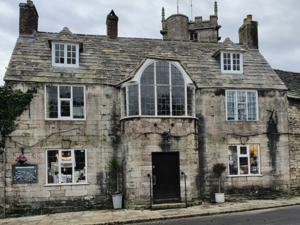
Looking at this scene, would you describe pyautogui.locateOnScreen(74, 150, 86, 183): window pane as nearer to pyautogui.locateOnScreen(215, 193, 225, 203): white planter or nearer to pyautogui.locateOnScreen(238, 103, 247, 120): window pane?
pyautogui.locateOnScreen(215, 193, 225, 203): white planter

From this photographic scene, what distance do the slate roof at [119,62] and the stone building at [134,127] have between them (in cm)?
8

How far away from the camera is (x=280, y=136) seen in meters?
16.2

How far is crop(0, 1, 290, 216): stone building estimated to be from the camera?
13.7 metres

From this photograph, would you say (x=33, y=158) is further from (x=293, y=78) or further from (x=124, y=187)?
(x=293, y=78)

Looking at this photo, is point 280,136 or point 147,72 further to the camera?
point 280,136

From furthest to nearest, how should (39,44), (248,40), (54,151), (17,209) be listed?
(248,40), (39,44), (54,151), (17,209)

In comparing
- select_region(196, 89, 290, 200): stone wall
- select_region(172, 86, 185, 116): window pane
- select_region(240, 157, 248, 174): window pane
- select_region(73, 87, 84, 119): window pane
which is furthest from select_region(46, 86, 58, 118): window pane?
select_region(240, 157, 248, 174): window pane

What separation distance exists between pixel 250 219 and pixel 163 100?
6448 mm

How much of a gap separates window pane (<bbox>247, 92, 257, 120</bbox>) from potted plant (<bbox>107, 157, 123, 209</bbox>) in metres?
7.55

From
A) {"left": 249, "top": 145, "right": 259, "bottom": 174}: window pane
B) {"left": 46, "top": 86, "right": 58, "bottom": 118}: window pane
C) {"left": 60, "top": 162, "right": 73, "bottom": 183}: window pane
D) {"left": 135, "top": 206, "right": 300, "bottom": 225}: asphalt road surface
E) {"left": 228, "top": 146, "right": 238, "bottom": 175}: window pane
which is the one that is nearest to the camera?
{"left": 135, "top": 206, "right": 300, "bottom": 225}: asphalt road surface

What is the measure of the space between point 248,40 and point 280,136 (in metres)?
7.19

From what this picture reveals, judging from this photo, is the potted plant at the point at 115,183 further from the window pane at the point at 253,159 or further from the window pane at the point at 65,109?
the window pane at the point at 253,159

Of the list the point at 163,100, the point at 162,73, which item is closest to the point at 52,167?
the point at 163,100

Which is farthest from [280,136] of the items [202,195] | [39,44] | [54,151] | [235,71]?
[39,44]
